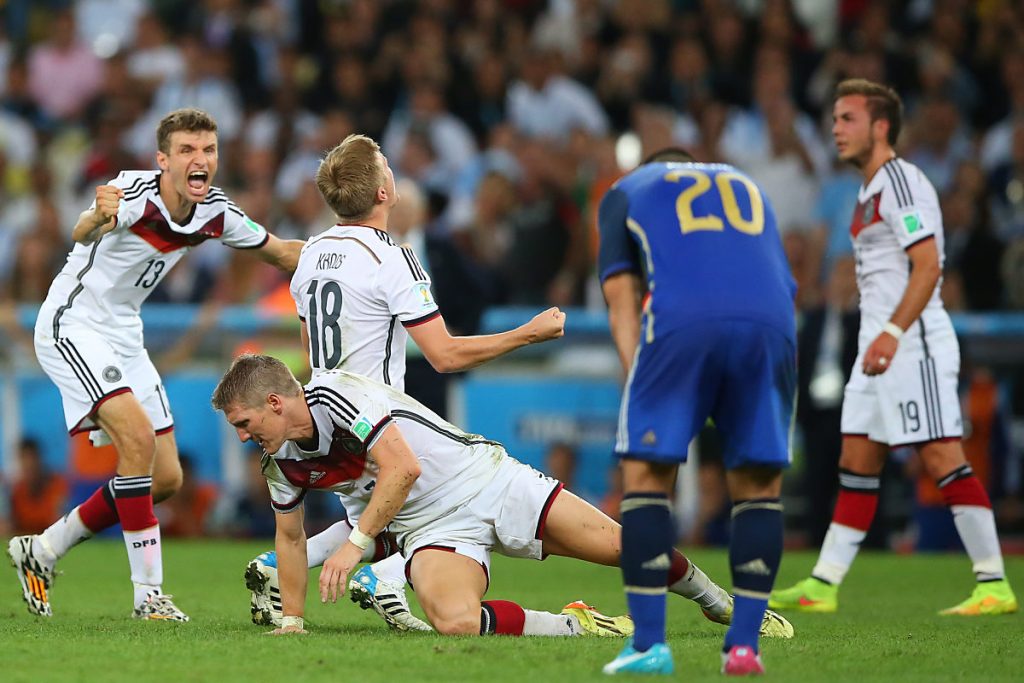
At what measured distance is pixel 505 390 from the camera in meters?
12.5

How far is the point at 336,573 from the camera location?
18.0 feet

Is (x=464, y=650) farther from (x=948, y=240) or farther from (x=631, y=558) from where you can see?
(x=948, y=240)

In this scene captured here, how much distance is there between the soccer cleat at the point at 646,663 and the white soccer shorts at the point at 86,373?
3211mm

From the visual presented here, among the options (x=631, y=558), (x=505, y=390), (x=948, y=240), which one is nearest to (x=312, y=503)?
(x=505, y=390)

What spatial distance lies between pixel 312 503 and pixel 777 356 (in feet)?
26.7

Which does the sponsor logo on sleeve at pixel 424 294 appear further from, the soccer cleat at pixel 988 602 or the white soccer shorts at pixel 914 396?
the soccer cleat at pixel 988 602

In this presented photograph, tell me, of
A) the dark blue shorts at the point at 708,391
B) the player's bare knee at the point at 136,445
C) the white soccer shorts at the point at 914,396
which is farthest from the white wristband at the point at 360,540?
the white soccer shorts at the point at 914,396

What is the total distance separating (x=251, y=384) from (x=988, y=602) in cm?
407

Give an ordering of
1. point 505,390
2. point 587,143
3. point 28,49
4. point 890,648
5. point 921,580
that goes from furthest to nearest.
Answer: point 28,49 < point 587,143 < point 505,390 < point 921,580 < point 890,648

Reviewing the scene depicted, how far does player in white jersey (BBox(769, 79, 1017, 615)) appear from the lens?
7902 millimetres

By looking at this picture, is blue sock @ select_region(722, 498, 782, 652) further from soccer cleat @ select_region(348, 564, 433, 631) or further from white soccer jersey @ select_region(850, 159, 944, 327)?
white soccer jersey @ select_region(850, 159, 944, 327)

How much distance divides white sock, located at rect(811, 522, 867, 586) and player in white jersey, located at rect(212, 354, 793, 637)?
66.2 inches

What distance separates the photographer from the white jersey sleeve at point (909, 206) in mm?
7918

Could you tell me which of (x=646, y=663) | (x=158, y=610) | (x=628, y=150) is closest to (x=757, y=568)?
(x=646, y=663)
